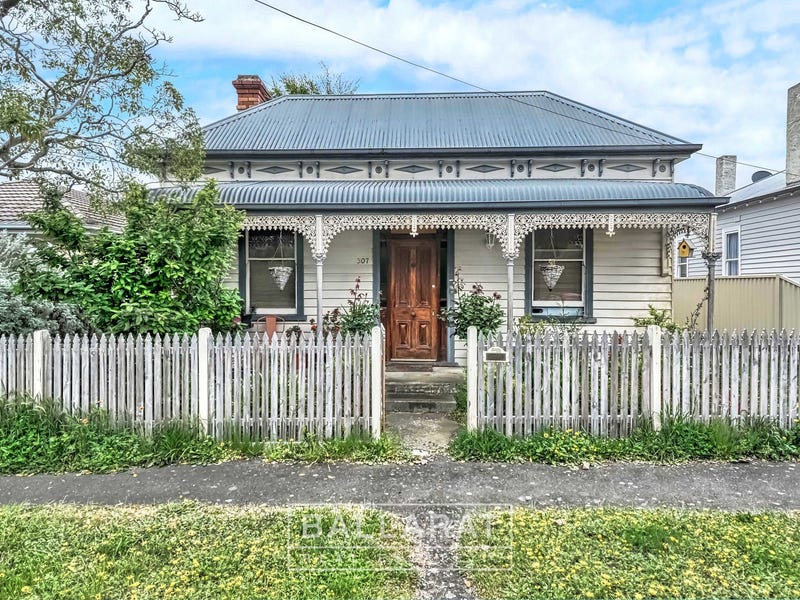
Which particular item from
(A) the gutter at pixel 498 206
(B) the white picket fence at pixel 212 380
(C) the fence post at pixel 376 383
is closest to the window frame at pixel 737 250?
(A) the gutter at pixel 498 206

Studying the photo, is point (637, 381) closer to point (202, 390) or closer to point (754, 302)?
point (202, 390)

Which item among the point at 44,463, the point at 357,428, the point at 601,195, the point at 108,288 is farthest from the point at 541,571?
the point at 601,195

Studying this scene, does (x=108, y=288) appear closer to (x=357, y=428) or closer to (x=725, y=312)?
(x=357, y=428)

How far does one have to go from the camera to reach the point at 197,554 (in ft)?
10.7

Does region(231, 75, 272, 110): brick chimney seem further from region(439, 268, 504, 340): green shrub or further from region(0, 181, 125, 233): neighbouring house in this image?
region(439, 268, 504, 340): green shrub

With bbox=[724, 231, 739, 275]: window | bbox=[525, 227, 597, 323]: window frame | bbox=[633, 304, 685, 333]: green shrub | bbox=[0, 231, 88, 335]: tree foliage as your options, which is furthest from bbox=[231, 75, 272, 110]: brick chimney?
bbox=[724, 231, 739, 275]: window

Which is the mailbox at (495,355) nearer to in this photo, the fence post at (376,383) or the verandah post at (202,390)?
the fence post at (376,383)

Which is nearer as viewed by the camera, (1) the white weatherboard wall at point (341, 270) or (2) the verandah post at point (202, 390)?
(2) the verandah post at point (202, 390)

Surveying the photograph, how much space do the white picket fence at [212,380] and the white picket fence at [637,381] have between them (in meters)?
1.53

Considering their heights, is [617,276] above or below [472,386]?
above

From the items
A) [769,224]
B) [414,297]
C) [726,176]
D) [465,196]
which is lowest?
[414,297]

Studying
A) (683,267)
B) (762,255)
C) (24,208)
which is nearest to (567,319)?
(762,255)

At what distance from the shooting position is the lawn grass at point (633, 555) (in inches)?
115

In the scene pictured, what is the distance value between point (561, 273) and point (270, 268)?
559 centimetres
